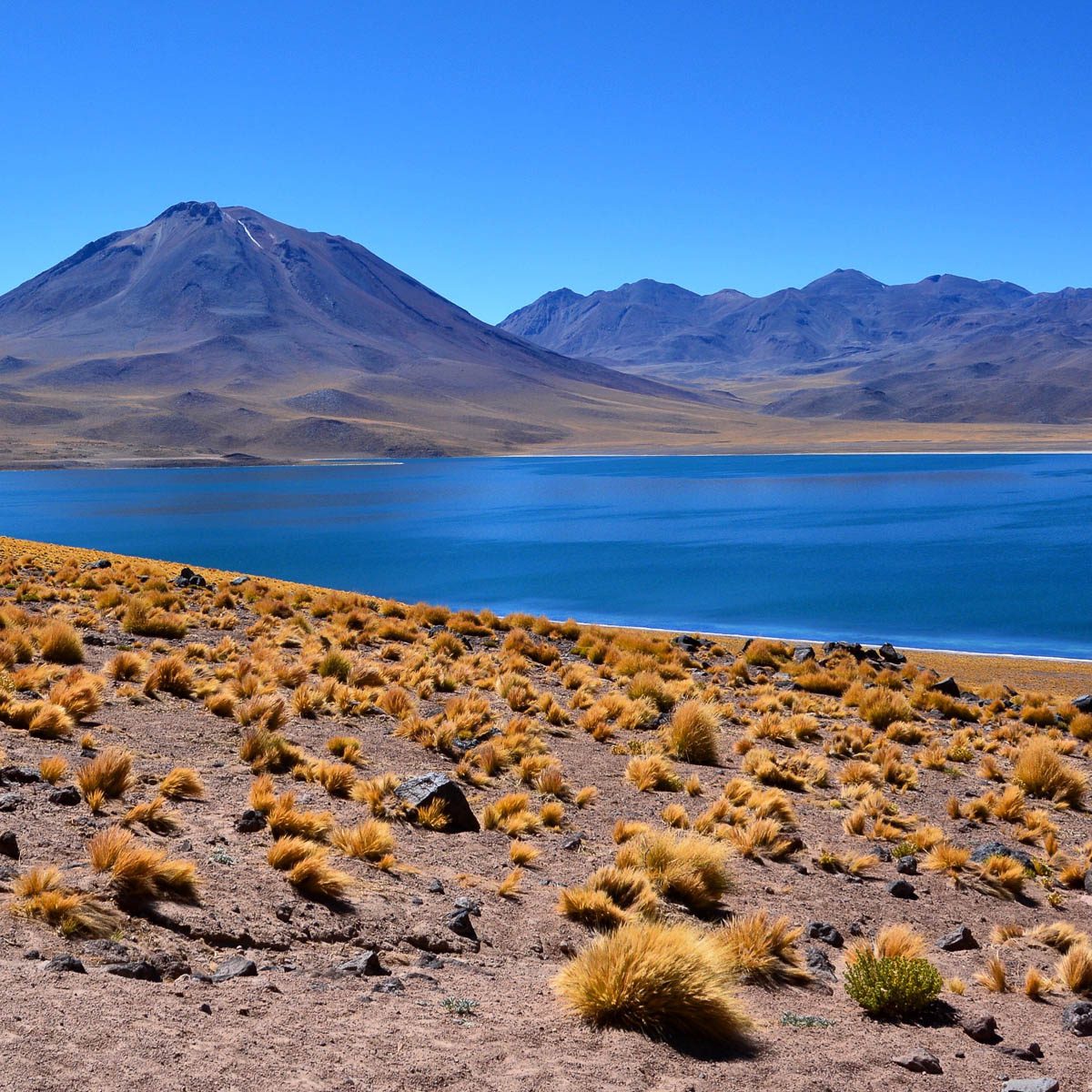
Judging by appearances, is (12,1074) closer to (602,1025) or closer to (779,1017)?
(602,1025)

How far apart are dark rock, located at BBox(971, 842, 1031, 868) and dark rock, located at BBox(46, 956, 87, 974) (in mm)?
7067

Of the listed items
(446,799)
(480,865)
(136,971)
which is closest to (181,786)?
(446,799)

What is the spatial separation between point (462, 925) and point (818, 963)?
214 centimetres

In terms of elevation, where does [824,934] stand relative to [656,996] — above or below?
below

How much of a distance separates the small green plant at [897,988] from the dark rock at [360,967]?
8.26ft

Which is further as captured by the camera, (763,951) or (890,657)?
(890,657)

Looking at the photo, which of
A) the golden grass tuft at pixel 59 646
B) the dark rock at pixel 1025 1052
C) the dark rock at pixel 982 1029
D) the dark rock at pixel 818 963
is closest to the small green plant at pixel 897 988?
the dark rock at pixel 982 1029

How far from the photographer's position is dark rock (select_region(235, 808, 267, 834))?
7184mm

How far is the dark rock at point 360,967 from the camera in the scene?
5.46 metres

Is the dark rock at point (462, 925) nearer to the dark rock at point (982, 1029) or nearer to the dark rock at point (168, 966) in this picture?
the dark rock at point (168, 966)

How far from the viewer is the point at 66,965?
484cm

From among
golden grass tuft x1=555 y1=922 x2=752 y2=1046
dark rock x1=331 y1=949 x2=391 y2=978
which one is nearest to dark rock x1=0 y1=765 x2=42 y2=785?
dark rock x1=331 y1=949 x2=391 y2=978

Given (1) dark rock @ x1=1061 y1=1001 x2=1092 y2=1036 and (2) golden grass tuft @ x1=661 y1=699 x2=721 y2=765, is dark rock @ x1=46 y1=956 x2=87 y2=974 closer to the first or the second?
(1) dark rock @ x1=1061 y1=1001 x2=1092 y2=1036

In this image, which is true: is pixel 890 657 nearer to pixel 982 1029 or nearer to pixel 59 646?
pixel 59 646
